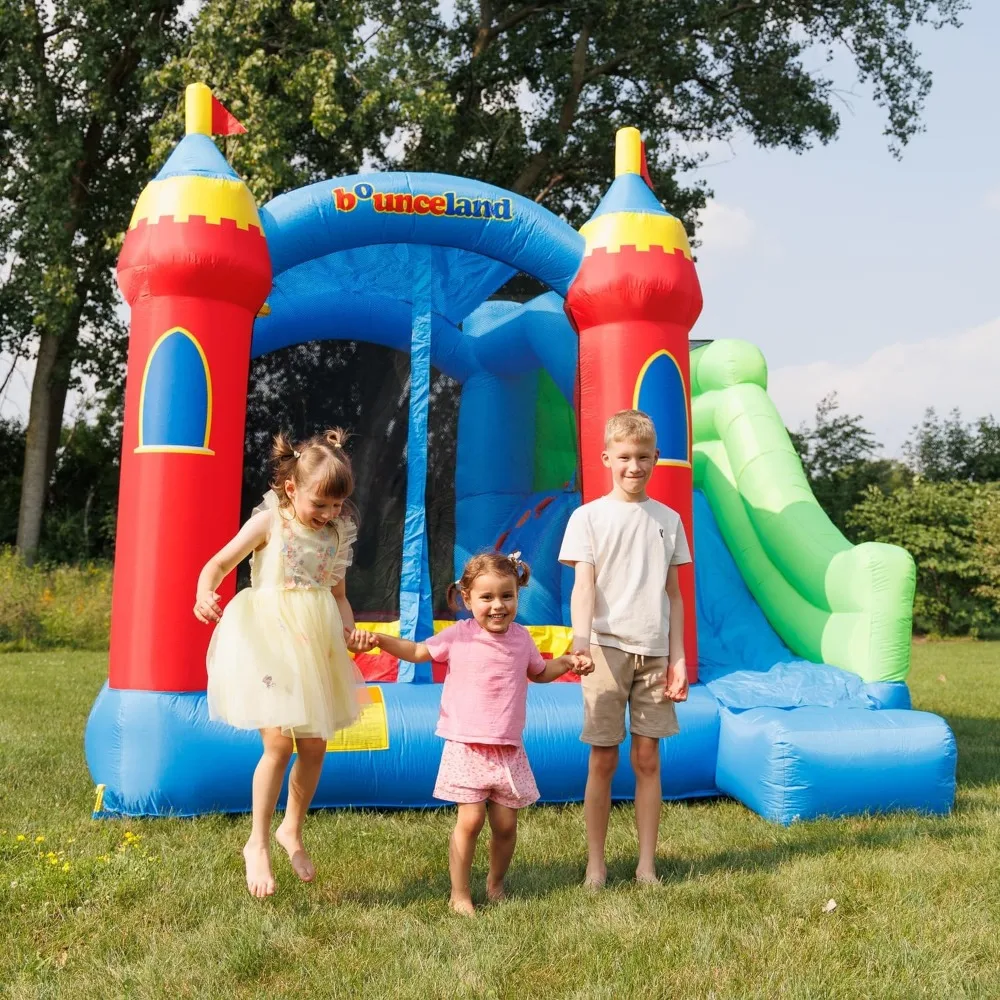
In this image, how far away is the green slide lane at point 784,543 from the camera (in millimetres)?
4383

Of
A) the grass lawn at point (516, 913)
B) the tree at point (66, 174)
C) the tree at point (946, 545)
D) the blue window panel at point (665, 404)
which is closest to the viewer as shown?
the grass lawn at point (516, 913)

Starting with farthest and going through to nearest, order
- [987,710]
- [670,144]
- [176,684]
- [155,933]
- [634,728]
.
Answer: [670,144] → [987,710] → [176,684] → [634,728] → [155,933]

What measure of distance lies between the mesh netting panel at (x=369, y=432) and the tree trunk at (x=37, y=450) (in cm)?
858

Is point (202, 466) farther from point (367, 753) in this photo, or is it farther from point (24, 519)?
point (24, 519)

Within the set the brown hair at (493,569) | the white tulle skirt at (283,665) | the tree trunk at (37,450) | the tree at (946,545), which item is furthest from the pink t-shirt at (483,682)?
the tree at (946,545)

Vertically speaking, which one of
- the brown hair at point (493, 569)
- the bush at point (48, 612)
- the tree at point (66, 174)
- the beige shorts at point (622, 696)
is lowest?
the bush at point (48, 612)

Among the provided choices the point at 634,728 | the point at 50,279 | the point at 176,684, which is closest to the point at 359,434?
the point at 176,684

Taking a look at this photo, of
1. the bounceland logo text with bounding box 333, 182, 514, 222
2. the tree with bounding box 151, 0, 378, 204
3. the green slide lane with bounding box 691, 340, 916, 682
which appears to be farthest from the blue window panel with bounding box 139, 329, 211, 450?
the tree with bounding box 151, 0, 378, 204

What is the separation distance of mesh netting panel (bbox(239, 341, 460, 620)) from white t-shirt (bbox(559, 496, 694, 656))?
6.67ft

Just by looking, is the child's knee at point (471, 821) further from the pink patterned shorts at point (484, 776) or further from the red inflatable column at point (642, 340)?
the red inflatable column at point (642, 340)

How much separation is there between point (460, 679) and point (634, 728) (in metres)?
0.59

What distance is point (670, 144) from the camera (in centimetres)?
1447

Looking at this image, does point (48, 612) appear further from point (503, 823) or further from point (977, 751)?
point (503, 823)

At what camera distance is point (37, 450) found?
13.1 m
